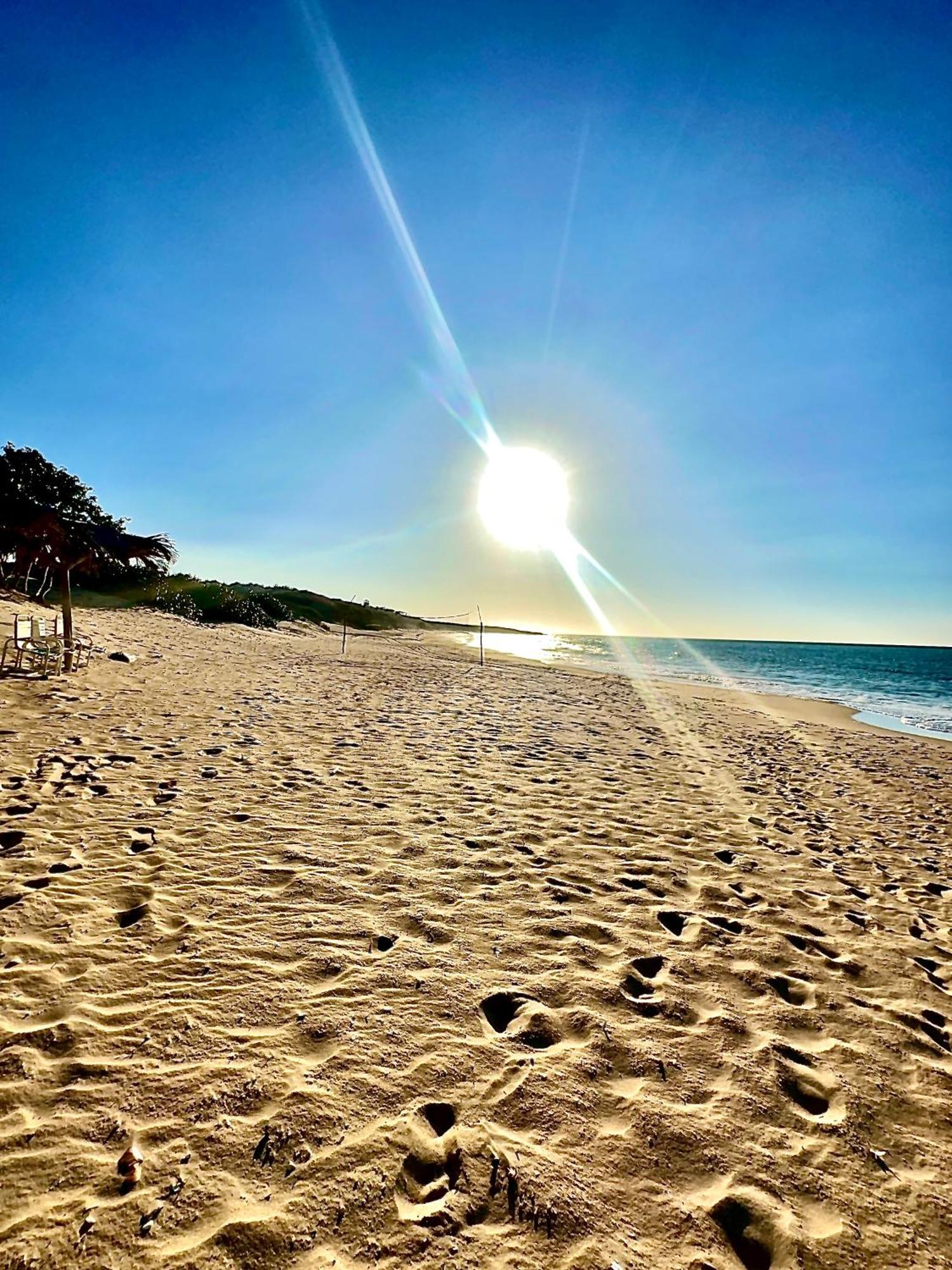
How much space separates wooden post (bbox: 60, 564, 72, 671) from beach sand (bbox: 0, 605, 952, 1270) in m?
8.11

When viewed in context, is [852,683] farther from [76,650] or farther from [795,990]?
[76,650]

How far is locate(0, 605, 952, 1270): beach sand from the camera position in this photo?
7.47 feet

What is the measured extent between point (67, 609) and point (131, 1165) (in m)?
16.8

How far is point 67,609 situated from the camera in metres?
15.3

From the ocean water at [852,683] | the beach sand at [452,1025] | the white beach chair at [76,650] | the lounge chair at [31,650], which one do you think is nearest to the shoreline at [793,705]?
A: the ocean water at [852,683]

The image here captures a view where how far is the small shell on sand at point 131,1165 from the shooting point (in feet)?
7.40

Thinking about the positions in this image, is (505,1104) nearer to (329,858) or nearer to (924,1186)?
(924,1186)

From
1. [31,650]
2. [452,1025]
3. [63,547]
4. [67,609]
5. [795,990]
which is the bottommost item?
[795,990]

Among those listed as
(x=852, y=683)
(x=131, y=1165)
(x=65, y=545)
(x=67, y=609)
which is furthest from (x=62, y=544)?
(x=852, y=683)

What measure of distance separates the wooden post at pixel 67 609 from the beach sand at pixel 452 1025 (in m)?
8.11

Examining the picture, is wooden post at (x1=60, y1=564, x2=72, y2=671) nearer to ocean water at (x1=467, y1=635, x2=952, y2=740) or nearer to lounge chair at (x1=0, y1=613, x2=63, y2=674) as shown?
lounge chair at (x1=0, y1=613, x2=63, y2=674)

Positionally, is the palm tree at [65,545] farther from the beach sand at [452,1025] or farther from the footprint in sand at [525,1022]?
the footprint in sand at [525,1022]

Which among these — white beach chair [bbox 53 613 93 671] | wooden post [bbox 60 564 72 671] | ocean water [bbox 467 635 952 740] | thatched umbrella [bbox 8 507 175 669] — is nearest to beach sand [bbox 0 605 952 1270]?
white beach chair [bbox 53 613 93 671]

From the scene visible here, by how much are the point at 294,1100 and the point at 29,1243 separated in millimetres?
1024
